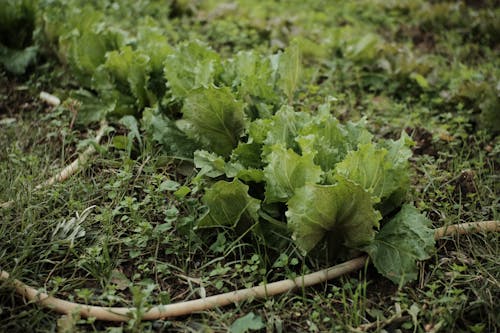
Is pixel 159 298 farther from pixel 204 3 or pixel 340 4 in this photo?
pixel 340 4

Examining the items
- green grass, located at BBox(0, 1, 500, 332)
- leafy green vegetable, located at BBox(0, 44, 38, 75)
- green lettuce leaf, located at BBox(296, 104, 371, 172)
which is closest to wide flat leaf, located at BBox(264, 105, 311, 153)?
green lettuce leaf, located at BBox(296, 104, 371, 172)

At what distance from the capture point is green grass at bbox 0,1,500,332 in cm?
204

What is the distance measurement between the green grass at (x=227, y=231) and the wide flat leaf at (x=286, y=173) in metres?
0.26

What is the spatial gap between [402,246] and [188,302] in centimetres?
89

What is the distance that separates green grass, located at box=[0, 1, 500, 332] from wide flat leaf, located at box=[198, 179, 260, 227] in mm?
78

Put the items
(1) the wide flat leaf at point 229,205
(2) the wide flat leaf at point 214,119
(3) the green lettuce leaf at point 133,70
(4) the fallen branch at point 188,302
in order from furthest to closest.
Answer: (3) the green lettuce leaf at point 133,70 → (2) the wide flat leaf at point 214,119 → (1) the wide flat leaf at point 229,205 → (4) the fallen branch at point 188,302

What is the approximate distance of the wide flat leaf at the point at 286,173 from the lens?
2.15 m

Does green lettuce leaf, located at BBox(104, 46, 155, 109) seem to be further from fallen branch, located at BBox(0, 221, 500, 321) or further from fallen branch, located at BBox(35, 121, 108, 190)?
fallen branch, located at BBox(0, 221, 500, 321)

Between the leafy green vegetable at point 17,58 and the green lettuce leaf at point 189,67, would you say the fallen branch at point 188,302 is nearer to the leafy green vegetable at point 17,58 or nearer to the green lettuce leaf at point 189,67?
the green lettuce leaf at point 189,67

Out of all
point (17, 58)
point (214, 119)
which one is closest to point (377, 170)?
point (214, 119)

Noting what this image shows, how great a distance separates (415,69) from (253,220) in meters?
2.04

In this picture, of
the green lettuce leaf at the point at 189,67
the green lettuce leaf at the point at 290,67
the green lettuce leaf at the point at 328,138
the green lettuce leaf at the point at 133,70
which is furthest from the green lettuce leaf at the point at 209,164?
the green lettuce leaf at the point at 133,70

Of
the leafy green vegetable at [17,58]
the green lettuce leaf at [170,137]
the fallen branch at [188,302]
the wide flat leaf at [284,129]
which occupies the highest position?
the wide flat leaf at [284,129]

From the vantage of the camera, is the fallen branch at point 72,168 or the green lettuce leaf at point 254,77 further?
the green lettuce leaf at point 254,77
